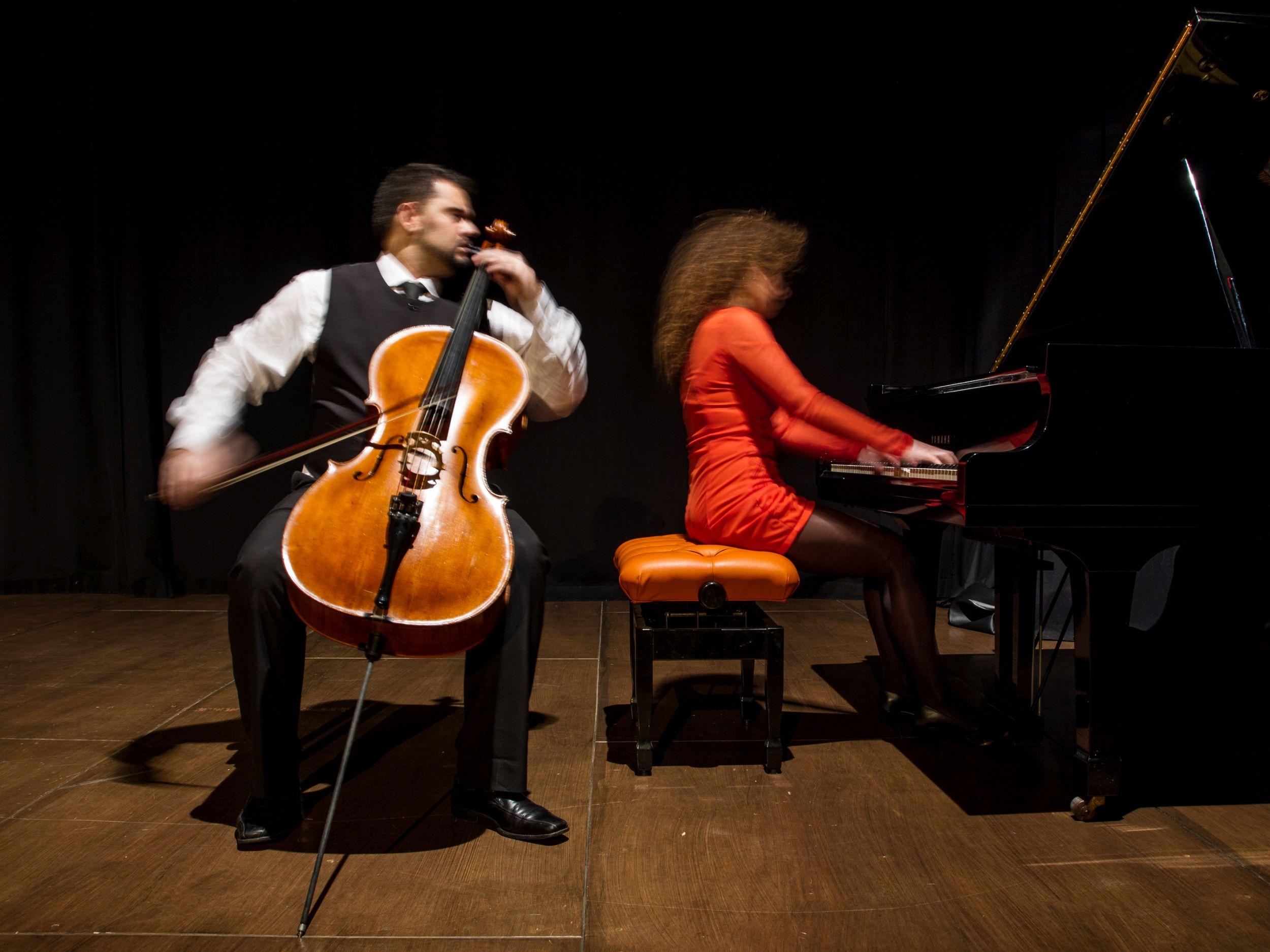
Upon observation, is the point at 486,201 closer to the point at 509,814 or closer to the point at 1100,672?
the point at 509,814

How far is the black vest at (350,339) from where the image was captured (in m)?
1.59

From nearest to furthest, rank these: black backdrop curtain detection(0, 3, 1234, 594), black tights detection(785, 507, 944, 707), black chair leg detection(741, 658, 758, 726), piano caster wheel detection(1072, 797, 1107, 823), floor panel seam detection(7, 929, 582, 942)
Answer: floor panel seam detection(7, 929, 582, 942), piano caster wheel detection(1072, 797, 1107, 823), black tights detection(785, 507, 944, 707), black chair leg detection(741, 658, 758, 726), black backdrop curtain detection(0, 3, 1234, 594)

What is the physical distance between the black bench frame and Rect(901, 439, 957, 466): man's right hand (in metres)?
0.47

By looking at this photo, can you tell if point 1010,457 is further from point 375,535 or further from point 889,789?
point 375,535

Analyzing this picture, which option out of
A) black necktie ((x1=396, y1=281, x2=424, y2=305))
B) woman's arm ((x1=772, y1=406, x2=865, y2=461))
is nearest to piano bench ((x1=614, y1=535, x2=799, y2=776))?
woman's arm ((x1=772, y1=406, x2=865, y2=461))

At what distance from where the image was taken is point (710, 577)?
1.76m

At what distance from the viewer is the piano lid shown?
163 cm

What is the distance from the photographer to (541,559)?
1.52 meters

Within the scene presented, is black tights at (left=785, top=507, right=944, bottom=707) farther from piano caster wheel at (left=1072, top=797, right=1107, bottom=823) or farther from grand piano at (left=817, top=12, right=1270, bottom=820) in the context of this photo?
piano caster wheel at (left=1072, top=797, right=1107, bottom=823)

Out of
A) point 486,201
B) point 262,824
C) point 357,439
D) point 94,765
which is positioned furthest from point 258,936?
point 486,201

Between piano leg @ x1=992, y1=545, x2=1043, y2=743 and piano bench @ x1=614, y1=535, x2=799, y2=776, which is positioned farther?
piano leg @ x1=992, y1=545, x2=1043, y2=743

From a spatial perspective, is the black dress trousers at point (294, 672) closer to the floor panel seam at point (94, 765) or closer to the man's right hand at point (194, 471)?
the man's right hand at point (194, 471)

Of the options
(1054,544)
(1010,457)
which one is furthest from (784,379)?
(1054,544)

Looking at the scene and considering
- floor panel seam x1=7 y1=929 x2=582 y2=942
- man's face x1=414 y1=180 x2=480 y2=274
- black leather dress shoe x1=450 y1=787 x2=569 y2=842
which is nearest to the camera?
floor panel seam x1=7 y1=929 x2=582 y2=942
